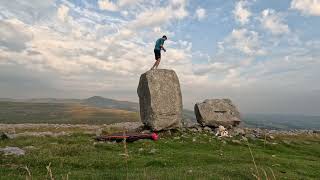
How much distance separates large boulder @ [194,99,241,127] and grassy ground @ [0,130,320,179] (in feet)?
25.6

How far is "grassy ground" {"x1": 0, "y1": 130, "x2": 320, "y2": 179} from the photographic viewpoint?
16.3 metres

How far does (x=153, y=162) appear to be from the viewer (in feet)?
68.0

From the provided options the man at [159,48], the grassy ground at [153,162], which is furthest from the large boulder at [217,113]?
the man at [159,48]

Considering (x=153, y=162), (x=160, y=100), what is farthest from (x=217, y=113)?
(x=153, y=162)

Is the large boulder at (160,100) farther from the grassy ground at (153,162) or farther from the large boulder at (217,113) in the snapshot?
the large boulder at (217,113)

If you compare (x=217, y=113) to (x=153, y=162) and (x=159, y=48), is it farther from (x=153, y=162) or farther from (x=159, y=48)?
(x=153, y=162)

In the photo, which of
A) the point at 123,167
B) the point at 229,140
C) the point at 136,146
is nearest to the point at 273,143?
the point at 229,140

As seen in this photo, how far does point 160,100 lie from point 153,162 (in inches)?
675

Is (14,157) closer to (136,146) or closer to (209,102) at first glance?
(136,146)

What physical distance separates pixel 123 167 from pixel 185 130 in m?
20.0

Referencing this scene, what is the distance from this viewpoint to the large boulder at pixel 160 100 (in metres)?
37.0

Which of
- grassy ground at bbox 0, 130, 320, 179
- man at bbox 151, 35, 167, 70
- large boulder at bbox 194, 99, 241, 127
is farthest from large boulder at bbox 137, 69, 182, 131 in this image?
large boulder at bbox 194, 99, 241, 127

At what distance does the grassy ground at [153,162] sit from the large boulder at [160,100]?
8.46 feet

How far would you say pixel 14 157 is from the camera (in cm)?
2011
